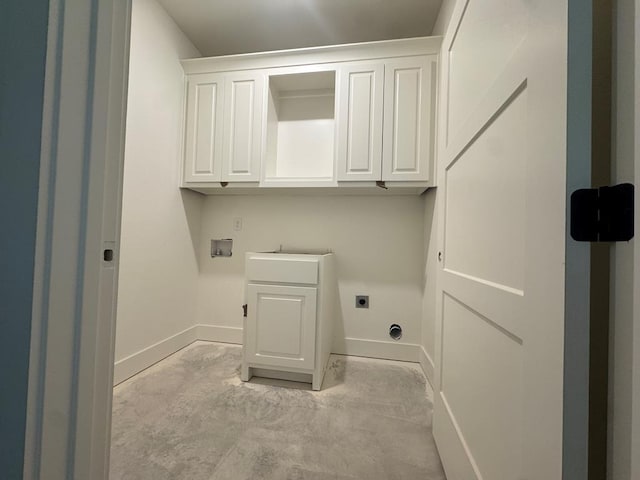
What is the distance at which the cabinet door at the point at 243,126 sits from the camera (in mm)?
1879

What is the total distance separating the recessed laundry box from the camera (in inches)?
60.3

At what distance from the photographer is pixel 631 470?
0.36 meters

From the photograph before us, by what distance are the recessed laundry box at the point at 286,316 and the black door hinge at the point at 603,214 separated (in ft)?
4.03

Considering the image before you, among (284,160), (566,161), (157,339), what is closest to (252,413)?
(157,339)

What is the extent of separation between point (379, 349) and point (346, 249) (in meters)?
0.83

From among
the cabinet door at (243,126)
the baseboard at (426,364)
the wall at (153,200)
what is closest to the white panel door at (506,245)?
the baseboard at (426,364)

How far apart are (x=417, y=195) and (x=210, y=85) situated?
1.83 m

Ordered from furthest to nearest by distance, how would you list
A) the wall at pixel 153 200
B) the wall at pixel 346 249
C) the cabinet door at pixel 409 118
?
the wall at pixel 346 249, the cabinet door at pixel 409 118, the wall at pixel 153 200

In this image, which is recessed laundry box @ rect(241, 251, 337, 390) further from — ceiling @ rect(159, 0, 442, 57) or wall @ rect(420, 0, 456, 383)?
ceiling @ rect(159, 0, 442, 57)

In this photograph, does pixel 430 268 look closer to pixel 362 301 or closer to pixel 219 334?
pixel 362 301

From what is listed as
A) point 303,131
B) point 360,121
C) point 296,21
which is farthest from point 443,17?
point 303,131

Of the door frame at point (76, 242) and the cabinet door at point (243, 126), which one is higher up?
the cabinet door at point (243, 126)

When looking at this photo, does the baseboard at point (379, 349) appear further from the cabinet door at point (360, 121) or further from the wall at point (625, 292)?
the wall at point (625, 292)

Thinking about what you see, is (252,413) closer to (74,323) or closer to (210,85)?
(74,323)
